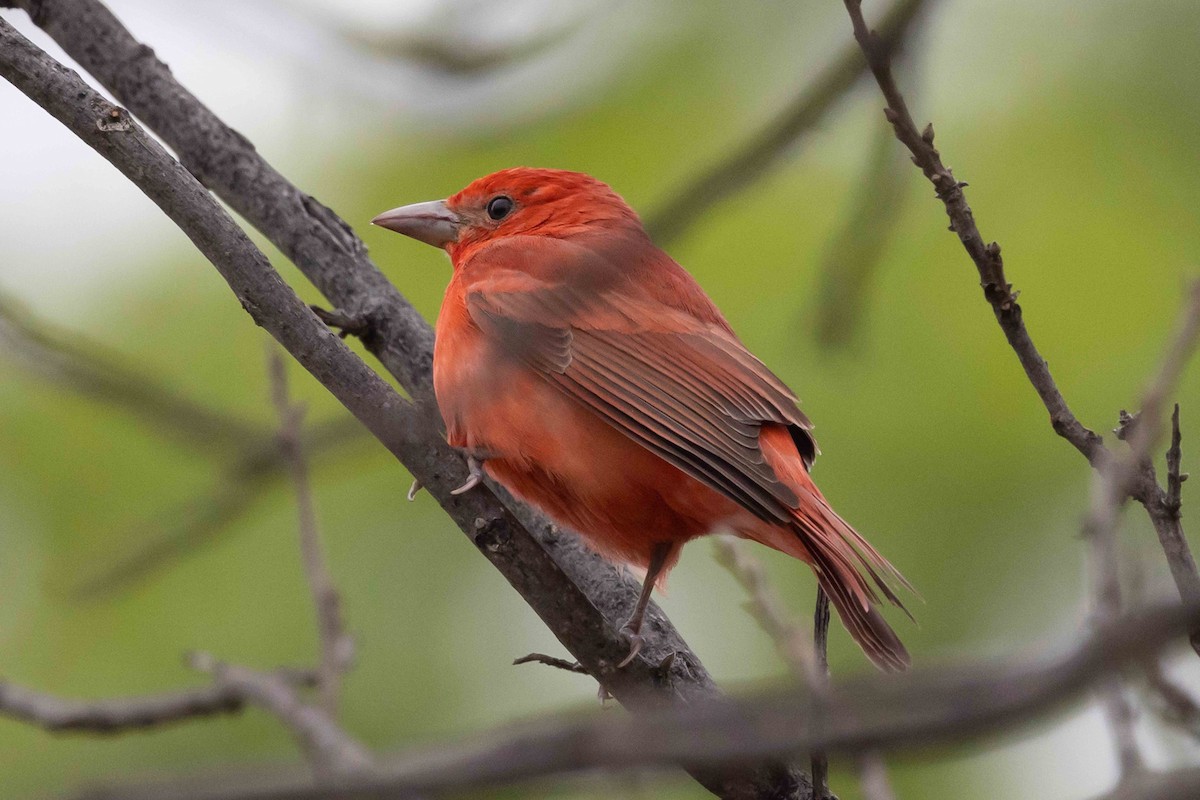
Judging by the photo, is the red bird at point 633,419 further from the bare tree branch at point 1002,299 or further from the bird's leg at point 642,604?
the bare tree branch at point 1002,299

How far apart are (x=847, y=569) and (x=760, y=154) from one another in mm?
1150

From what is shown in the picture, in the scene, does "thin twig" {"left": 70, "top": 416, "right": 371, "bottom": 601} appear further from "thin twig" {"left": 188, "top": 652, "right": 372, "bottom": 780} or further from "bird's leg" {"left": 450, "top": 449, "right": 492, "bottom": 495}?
"thin twig" {"left": 188, "top": 652, "right": 372, "bottom": 780}

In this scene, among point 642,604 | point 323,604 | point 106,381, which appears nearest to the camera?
point 323,604

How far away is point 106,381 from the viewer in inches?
153

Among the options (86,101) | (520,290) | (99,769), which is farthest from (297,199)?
(99,769)

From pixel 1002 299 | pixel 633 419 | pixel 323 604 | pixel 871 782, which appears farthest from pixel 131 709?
pixel 1002 299

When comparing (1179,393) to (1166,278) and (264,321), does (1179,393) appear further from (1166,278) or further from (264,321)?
(264,321)

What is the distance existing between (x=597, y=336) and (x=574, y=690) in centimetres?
317

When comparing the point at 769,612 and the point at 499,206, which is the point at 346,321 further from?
the point at 769,612

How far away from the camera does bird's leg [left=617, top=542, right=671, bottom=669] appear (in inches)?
128

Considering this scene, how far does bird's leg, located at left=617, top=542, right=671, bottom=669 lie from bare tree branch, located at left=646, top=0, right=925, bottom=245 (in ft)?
3.25

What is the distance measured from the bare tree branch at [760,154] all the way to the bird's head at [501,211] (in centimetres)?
172

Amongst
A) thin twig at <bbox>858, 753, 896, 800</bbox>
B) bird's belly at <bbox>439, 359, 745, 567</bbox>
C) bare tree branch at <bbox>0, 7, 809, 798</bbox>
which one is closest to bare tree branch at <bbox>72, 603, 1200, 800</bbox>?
thin twig at <bbox>858, 753, 896, 800</bbox>

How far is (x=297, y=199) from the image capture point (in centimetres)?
427
